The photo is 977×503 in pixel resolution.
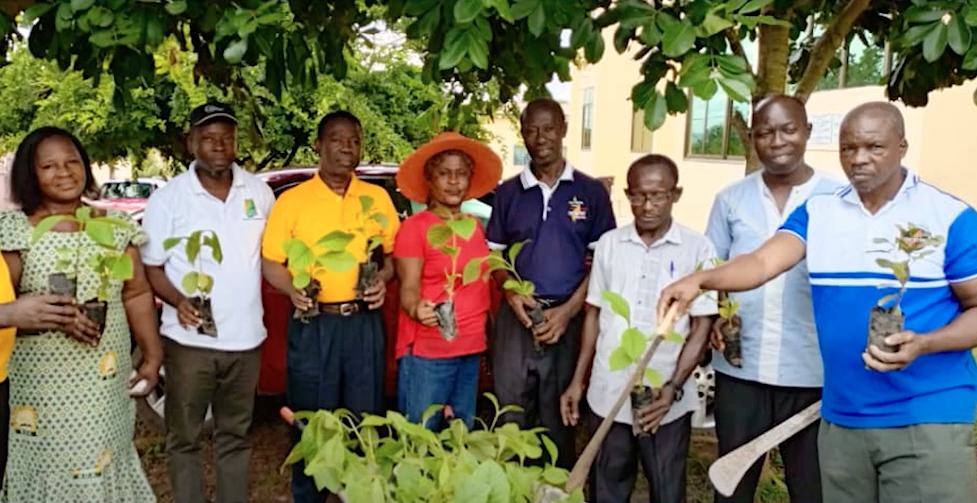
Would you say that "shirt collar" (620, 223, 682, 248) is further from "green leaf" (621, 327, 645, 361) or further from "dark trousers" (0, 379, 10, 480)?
"dark trousers" (0, 379, 10, 480)

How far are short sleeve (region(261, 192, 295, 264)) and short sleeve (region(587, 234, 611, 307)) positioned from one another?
113cm

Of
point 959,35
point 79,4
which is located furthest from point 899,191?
point 79,4

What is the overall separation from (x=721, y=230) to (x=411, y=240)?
1125 millimetres

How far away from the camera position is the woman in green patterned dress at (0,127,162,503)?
249 cm

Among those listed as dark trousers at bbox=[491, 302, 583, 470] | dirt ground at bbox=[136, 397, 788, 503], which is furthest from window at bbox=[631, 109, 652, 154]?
dark trousers at bbox=[491, 302, 583, 470]

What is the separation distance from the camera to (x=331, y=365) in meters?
3.06

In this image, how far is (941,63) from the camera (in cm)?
318

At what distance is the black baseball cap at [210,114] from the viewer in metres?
3.02

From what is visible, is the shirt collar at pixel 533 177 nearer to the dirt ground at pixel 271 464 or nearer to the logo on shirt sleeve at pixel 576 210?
the logo on shirt sleeve at pixel 576 210

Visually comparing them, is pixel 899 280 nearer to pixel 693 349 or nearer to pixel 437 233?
pixel 693 349

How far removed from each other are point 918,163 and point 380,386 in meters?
6.97

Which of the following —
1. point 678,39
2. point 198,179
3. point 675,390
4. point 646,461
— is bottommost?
point 646,461

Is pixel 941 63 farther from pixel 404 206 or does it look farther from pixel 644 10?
pixel 404 206

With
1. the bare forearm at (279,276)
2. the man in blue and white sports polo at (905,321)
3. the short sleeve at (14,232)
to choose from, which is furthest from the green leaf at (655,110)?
the short sleeve at (14,232)
